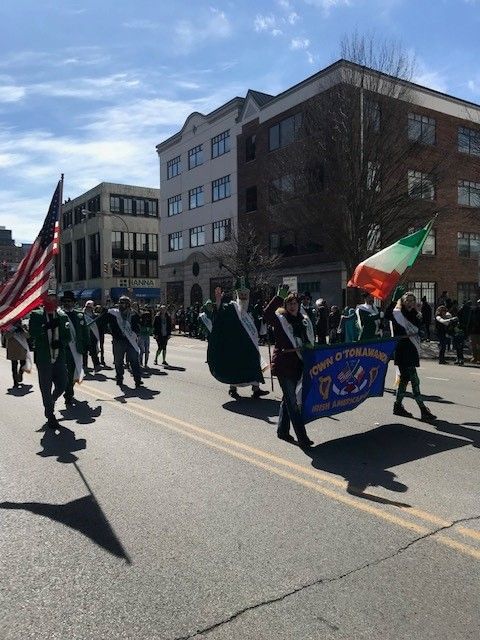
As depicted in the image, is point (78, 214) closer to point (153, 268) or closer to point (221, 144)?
point (153, 268)

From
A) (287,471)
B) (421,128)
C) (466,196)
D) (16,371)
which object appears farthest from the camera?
(466,196)

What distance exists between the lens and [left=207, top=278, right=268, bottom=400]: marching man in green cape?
985 cm

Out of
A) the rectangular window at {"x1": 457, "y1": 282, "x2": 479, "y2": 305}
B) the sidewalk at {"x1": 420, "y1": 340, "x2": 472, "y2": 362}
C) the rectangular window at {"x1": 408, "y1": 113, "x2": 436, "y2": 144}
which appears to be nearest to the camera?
the sidewalk at {"x1": 420, "y1": 340, "x2": 472, "y2": 362}

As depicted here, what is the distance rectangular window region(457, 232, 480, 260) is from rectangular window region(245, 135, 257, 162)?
14413mm

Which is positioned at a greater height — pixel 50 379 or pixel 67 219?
pixel 67 219

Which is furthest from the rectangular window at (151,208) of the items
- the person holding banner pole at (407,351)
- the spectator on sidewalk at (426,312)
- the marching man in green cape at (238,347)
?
the person holding banner pole at (407,351)

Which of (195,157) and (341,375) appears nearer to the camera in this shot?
(341,375)

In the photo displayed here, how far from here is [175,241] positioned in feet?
161

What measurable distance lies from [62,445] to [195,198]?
40418mm

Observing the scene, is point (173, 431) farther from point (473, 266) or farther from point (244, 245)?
point (473, 266)

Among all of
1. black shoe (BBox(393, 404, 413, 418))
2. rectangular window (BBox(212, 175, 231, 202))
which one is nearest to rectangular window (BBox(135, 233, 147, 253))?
rectangular window (BBox(212, 175, 231, 202))

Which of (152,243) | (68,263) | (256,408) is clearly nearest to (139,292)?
(152,243)

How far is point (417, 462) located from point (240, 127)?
121ft

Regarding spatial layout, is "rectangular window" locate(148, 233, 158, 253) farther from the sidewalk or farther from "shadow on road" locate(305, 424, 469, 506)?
"shadow on road" locate(305, 424, 469, 506)
